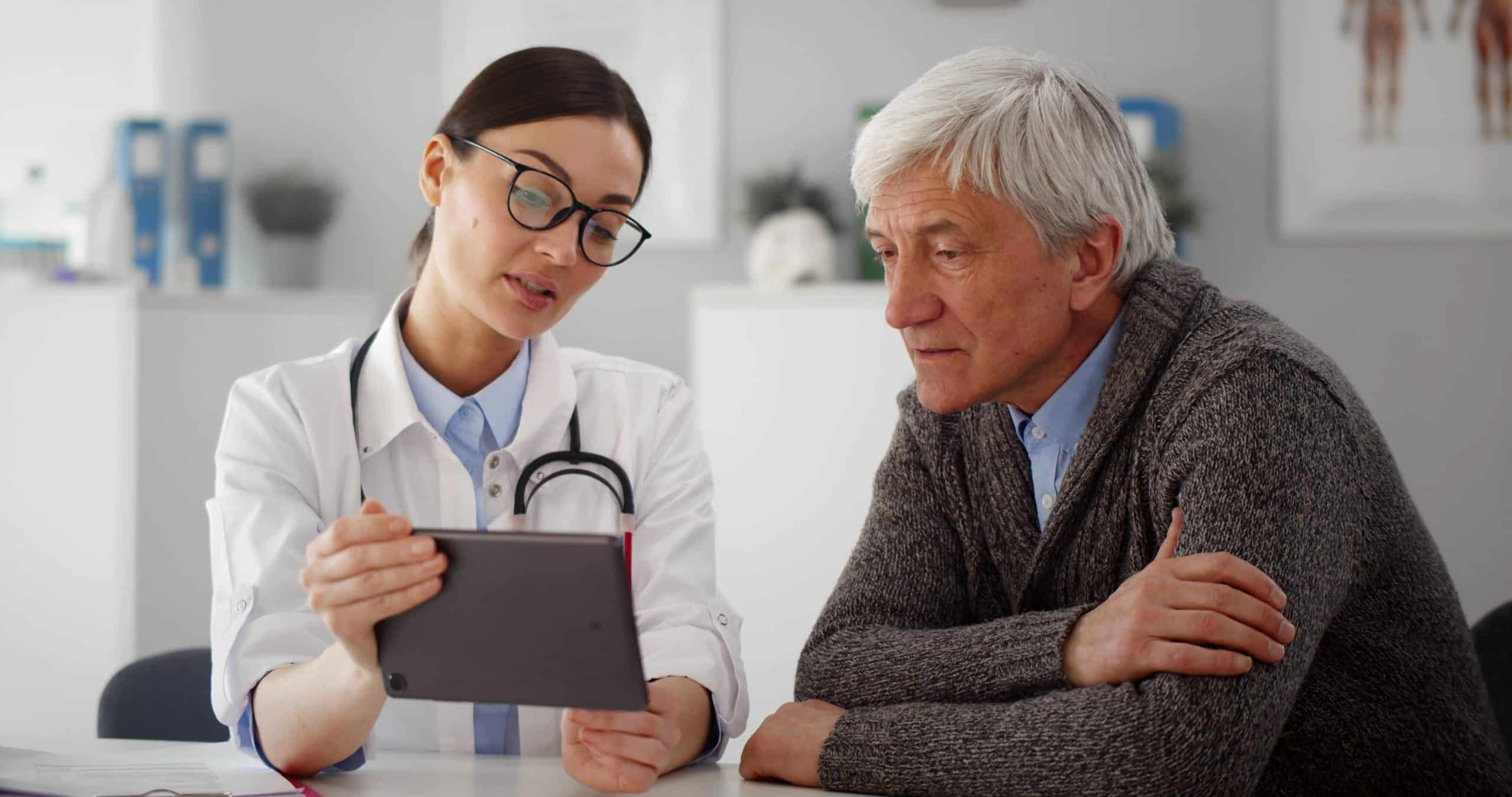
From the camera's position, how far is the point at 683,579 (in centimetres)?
168

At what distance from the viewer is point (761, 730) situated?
147cm

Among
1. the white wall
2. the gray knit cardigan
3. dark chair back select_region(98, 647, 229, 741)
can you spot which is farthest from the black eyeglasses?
the white wall

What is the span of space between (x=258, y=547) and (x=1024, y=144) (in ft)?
3.16

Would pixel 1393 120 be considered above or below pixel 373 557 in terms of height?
above

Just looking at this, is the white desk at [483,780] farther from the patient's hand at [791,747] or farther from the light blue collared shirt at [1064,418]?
the light blue collared shirt at [1064,418]

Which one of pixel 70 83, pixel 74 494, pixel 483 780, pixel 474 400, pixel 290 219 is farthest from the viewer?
pixel 290 219

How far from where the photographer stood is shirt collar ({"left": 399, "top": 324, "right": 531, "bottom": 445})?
1.73 metres

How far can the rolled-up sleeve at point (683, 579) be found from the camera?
1.57 m

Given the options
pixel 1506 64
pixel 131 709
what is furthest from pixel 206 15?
pixel 1506 64

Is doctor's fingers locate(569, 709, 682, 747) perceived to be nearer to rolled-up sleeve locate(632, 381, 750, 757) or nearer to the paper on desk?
rolled-up sleeve locate(632, 381, 750, 757)

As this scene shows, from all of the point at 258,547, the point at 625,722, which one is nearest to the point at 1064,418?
the point at 625,722

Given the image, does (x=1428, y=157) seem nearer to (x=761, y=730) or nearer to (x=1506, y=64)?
(x=1506, y=64)

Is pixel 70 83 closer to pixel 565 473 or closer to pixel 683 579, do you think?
pixel 565 473

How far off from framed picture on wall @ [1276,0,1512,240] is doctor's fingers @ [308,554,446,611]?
3428 millimetres
